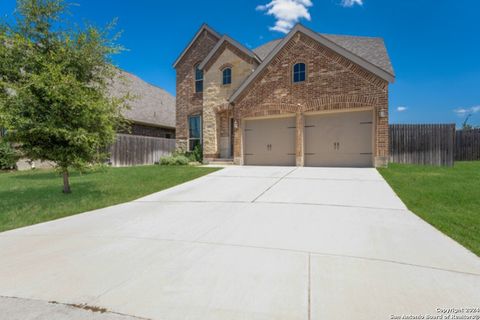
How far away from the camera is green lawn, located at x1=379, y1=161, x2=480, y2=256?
13.4 ft

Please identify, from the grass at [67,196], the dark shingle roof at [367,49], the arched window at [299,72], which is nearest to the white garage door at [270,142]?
the arched window at [299,72]

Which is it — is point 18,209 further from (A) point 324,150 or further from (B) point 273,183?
(A) point 324,150

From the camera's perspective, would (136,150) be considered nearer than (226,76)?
No

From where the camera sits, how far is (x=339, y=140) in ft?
38.9

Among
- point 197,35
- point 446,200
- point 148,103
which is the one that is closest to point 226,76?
point 197,35

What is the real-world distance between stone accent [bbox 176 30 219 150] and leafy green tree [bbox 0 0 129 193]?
1069 centimetres

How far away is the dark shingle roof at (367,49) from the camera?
11.9 metres

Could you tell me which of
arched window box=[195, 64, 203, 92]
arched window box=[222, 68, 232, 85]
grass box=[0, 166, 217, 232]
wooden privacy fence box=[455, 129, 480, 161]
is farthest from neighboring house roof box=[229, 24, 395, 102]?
wooden privacy fence box=[455, 129, 480, 161]

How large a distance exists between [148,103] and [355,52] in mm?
17173

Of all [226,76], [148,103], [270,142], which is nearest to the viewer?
[270,142]

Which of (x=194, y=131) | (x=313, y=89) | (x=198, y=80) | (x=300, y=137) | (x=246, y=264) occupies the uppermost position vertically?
(x=198, y=80)

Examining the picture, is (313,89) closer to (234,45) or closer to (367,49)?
(367,49)

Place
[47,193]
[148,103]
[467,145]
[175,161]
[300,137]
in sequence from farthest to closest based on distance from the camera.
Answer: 1. [148,103]
2. [467,145]
3. [175,161]
4. [300,137]
5. [47,193]

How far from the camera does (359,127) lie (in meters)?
11.4
